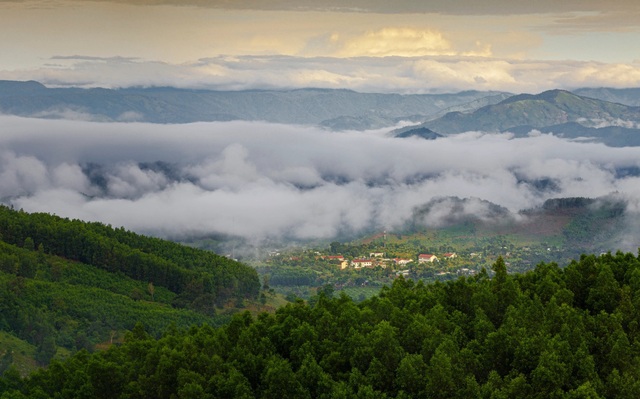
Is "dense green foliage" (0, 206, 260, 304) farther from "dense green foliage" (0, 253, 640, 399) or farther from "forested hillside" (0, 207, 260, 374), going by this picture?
"dense green foliage" (0, 253, 640, 399)

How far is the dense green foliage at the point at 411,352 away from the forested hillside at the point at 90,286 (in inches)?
1688

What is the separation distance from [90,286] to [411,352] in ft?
266

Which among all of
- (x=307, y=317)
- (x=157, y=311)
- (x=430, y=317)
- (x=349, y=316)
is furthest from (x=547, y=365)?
(x=157, y=311)

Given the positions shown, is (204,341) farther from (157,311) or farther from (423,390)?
(157,311)

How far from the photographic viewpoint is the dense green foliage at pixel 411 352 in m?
38.2

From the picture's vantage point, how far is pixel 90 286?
116 metres

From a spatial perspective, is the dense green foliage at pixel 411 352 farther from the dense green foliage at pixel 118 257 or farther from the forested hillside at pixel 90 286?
the dense green foliage at pixel 118 257

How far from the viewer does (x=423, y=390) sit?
1517 inches

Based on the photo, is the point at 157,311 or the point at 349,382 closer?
the point at 349,382

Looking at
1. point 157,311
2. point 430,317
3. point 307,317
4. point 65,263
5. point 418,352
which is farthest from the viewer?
point 65,263

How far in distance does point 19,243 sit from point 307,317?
87.6m

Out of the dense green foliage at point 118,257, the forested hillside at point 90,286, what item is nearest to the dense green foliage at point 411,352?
the forested hillside at point 90,286

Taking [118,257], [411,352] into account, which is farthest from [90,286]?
[411,352]

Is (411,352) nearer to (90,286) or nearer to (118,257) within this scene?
(90,286)
